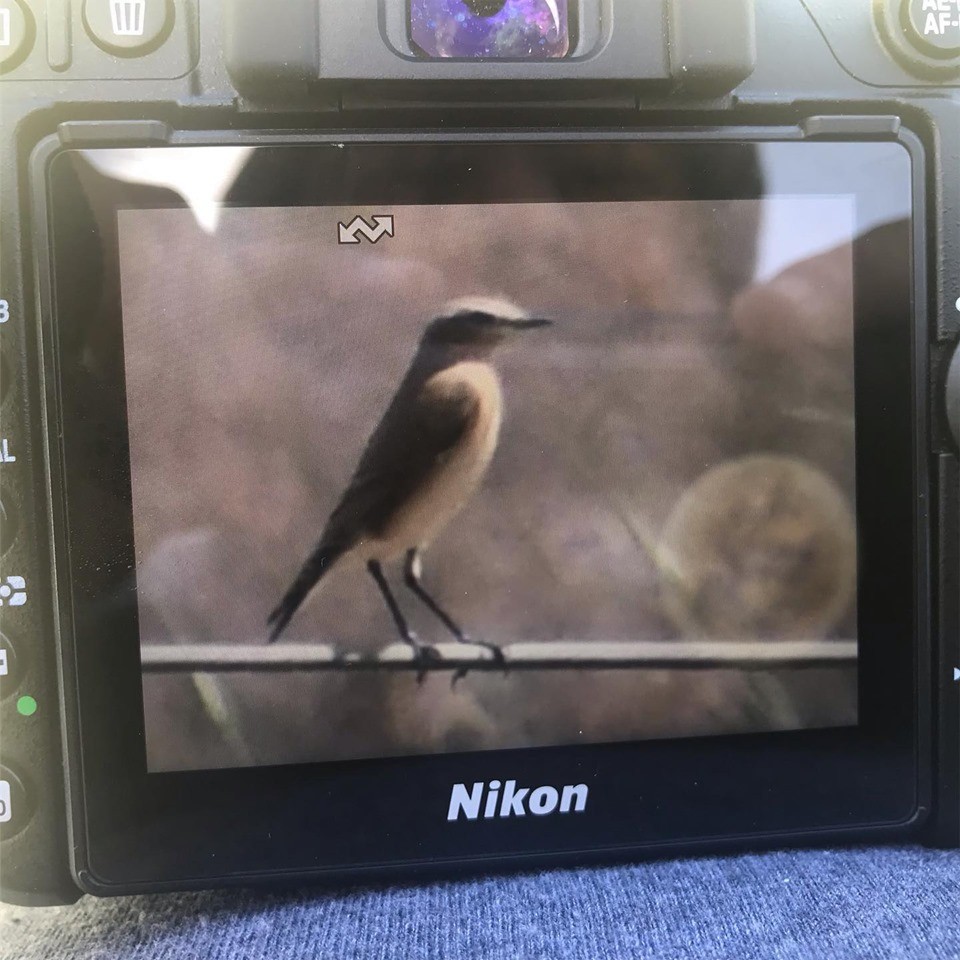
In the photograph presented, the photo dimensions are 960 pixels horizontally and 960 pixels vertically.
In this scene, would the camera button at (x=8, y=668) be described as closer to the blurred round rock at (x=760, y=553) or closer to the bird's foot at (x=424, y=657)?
the bird's foot at (x=424, y=657)

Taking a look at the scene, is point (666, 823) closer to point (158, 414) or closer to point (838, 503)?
point (838, 503)

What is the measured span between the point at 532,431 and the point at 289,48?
0.20 metres

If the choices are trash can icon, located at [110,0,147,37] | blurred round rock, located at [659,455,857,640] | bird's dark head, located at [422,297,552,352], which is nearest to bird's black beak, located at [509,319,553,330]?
bird's dark head, located at [422,297,552,352]

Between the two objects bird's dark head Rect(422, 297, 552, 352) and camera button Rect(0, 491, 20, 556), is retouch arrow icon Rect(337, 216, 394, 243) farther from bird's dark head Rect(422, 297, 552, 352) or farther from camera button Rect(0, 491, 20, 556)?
camera button Rect(0, 491, 20, 556)

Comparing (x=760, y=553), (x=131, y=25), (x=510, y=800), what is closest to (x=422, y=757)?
(x=510, y=800)

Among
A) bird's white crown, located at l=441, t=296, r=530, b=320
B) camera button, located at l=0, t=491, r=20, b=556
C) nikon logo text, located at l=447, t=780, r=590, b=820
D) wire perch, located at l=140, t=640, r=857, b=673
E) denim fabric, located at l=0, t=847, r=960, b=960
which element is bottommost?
denim fabric, located at l=0, t=847, r=960, b=960

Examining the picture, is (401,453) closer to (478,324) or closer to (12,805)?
(478,324)

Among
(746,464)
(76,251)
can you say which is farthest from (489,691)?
(76,251)

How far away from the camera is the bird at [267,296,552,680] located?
1.29ft

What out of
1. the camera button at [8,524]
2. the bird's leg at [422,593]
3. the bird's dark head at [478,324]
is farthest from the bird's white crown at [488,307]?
the camera button at [8,524]

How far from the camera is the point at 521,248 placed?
393 millimetres

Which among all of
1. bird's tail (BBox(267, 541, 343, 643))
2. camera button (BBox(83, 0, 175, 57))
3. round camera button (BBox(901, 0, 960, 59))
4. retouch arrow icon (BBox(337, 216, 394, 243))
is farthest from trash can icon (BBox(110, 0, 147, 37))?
round camera button (BBox(901, 0, 960, 59))

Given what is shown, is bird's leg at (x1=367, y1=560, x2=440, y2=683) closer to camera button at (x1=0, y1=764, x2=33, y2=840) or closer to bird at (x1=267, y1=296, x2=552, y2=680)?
bird at (x1=267, y1=296, x2=552, y2=680)

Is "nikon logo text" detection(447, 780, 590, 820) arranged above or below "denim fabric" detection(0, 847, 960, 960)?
above
